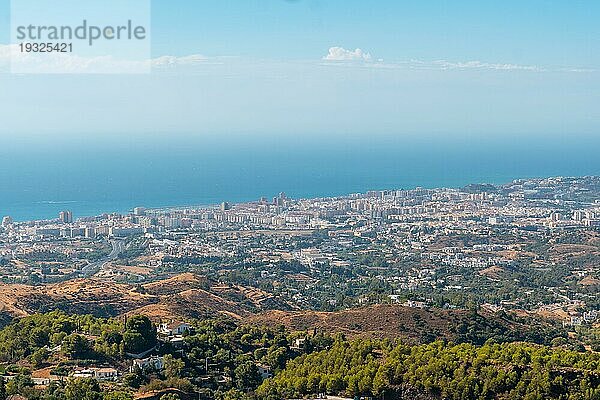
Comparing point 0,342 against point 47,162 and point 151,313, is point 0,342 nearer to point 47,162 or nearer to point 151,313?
point 151,313

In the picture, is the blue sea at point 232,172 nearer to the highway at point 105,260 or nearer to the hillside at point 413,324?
the highway at point 105,260

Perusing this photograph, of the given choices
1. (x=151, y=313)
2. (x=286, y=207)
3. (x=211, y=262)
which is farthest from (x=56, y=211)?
(x=151, y=313)

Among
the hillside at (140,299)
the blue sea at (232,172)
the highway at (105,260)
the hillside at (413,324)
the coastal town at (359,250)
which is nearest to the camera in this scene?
the hillside at (413,324)

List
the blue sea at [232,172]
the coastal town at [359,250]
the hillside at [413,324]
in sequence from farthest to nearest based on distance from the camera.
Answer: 1. the blue sea at [232,172]
2. the coastal town at [359,250]
3. the hillside at [413,324]

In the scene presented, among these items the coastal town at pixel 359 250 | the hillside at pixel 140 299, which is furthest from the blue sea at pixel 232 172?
the hillside at pixel 140 299

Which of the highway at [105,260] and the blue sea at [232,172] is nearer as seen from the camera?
the highway at [105,260]

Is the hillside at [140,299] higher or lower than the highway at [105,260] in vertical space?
higher

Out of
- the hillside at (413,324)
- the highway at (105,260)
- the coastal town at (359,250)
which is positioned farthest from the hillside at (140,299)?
the highway at (105,260)
